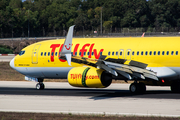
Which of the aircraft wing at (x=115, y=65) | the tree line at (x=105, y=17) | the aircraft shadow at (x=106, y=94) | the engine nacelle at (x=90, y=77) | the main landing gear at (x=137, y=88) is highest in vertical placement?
the tree line at (x=105, y=17)

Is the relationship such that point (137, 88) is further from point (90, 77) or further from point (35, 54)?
point (35, 54)

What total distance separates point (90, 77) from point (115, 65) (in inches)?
71.9

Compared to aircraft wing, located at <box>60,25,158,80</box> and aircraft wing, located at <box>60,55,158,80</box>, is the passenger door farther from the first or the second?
aircraft wing, located at <box>60,55,158,80</box>

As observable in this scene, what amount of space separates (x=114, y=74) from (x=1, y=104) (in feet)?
23.8

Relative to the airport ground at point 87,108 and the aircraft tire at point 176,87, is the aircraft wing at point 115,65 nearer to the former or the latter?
the airport ground at point 87,108

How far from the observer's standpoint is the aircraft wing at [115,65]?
62.6 ft

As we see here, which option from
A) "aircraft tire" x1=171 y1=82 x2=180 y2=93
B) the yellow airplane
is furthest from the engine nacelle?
"aircraft tire" x1=171 y1=82 x2=180 y2=93

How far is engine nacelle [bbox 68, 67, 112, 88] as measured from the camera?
2036cm

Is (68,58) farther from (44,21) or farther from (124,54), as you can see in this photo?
(44,21)

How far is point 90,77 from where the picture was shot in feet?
67.1

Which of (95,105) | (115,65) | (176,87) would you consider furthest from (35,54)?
(176,87)

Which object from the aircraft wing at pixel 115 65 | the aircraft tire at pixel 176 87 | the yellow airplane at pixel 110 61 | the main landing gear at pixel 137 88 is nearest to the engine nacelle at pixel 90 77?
the yellow airplane at pixel 110 61

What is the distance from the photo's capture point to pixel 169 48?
71.7 feet

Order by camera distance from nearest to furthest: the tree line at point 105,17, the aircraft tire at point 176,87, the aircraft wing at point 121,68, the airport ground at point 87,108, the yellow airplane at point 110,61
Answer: the airport ground at point 87,108
the aircraft wing at point 121,68
the yellow airplane at point 110,61
the aircraft tire at point 176,87
the tree line at point 105,17
